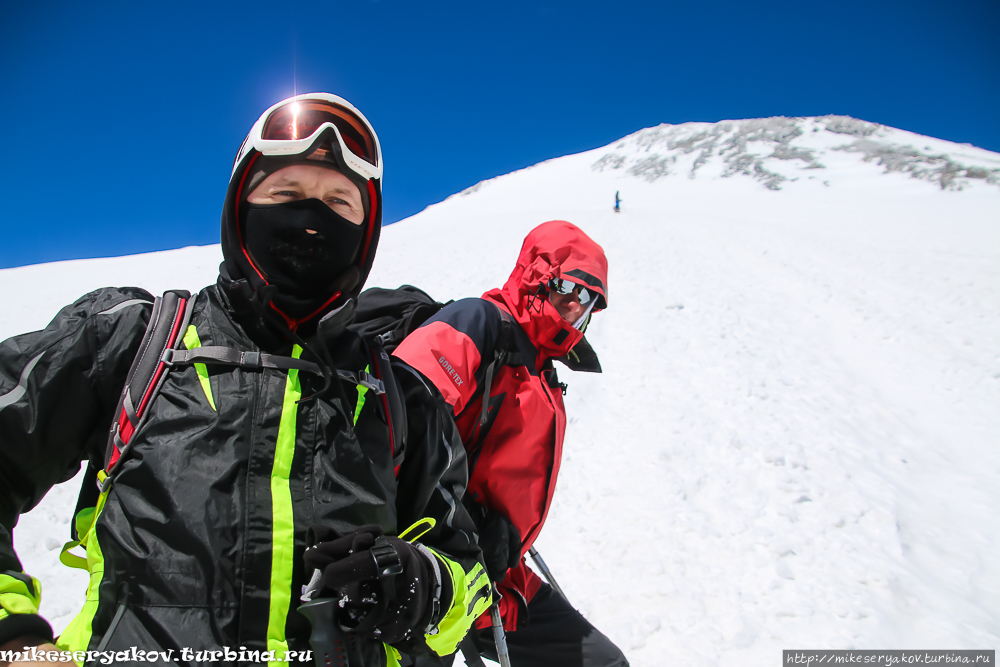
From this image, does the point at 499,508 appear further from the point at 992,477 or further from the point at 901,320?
the point at 901,320

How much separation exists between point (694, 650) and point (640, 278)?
34.3ft

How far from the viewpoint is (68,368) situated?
4.14 feet

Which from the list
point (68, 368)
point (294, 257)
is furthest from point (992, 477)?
point (68, 368)

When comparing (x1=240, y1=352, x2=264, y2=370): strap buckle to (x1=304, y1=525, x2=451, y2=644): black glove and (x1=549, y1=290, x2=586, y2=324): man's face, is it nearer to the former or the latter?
(x1=304, y1=525, x2=451, y2=644): black glove

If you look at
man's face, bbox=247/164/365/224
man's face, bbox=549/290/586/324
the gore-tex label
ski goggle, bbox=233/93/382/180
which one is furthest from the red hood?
man's face, bbox=247/164/365/224

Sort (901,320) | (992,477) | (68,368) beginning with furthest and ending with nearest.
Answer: (901,320) < (992,477) < (68,368)

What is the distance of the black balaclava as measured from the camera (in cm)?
157

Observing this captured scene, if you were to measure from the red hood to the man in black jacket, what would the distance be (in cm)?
137

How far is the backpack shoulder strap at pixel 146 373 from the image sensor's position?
1.24 meters

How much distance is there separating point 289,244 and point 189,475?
0.77 m

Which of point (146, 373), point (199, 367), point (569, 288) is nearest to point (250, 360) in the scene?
point (199, 367)

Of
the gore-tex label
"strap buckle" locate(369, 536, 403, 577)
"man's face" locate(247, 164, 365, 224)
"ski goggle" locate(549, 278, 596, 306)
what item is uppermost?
"ski goggle" locate(549, 278, 596, 306)

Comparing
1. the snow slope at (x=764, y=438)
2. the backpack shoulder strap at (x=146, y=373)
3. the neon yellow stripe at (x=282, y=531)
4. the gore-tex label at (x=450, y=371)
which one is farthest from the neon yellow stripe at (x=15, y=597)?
the snow slope at (x=764, y=438)

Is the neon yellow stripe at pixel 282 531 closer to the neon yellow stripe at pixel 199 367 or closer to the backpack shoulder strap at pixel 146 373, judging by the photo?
the neon yellow stripe at pixel 199 367
